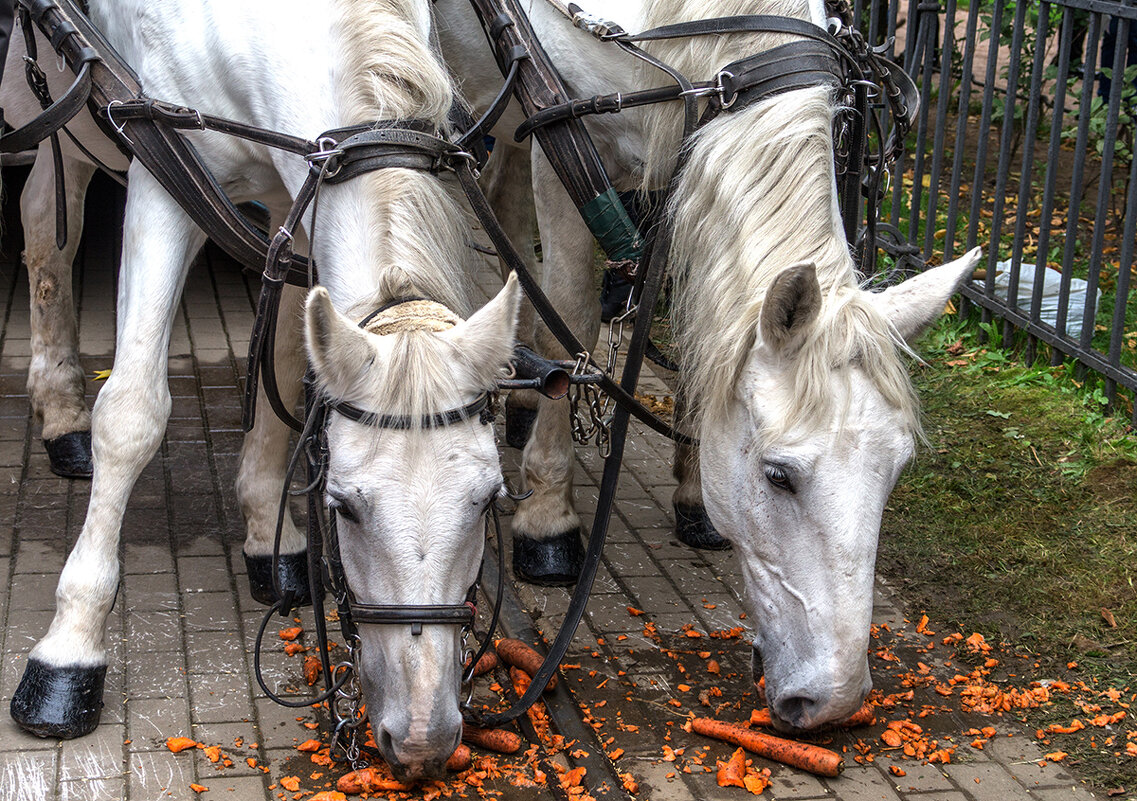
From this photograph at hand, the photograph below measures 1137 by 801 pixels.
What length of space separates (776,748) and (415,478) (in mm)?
1385

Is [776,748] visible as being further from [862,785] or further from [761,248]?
[761,248]

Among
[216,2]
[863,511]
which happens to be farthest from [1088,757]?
[216,2]

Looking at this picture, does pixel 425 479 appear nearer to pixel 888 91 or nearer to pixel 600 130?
pixel 600 130

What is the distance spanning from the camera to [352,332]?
252 cm

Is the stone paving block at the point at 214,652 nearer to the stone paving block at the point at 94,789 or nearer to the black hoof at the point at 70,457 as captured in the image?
the stone paving block at the point at 94,789

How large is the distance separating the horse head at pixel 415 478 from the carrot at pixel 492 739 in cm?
57

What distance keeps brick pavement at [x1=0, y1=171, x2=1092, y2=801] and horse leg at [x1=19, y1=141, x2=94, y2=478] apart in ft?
0.41

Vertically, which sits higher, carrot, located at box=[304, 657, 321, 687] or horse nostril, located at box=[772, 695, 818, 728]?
horse nostril, located at box=[772, 695, 818, 728]

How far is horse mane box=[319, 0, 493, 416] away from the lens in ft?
8.45

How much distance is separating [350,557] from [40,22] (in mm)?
1778

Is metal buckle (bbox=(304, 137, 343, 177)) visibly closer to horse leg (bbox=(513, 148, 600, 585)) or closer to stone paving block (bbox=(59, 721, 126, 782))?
horse leg (bbox=(513, 148, 600, 585))

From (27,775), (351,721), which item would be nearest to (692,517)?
(351,721)

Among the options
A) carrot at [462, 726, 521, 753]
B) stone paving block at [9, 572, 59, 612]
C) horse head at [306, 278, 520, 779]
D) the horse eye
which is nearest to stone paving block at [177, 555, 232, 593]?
stone paving block at [9, 572, 59, 612]

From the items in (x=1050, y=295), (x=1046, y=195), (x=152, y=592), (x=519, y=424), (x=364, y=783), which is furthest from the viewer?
(x=1050, y=295)
